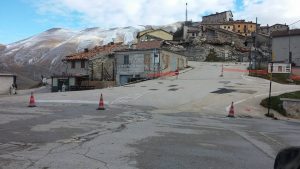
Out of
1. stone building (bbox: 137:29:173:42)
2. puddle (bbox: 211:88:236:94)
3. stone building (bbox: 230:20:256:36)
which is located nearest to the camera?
puddle (bbox: 211:88:236:94)

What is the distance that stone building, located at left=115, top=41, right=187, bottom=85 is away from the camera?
55500 millimetres

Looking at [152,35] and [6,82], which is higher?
[152,35]

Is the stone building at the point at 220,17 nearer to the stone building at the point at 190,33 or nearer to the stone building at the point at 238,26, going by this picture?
the stone building at the point at 238,26

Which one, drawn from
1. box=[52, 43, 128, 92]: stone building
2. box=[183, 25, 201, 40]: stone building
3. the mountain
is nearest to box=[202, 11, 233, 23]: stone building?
the mountain

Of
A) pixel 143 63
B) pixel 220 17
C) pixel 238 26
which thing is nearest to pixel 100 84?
pixel 143 63

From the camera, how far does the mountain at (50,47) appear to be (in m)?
107

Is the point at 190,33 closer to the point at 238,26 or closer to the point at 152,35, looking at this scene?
the point at 152,35

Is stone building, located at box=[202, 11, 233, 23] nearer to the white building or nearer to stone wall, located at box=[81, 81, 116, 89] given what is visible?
stone wall, located at box=[81, 81, 116, 89]

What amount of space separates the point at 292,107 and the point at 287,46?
42412 millimetres

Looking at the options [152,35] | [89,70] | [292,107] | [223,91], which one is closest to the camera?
[292,107]

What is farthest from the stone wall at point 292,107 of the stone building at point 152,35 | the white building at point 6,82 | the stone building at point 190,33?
the stone building at point 190,33

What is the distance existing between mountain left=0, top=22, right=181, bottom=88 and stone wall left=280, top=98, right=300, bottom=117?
7447 centimetres

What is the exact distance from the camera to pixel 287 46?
6881cm

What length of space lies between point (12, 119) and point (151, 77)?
37359 mm
